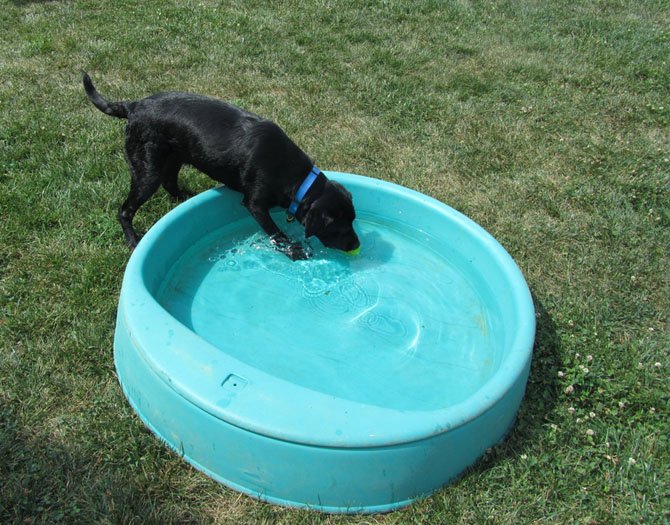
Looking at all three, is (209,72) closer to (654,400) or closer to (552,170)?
(552,170)

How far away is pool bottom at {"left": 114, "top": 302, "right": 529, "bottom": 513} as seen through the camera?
2.40m

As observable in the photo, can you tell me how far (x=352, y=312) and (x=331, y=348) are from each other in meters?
0.37

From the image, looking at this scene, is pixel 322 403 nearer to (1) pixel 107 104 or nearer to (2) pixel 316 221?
(2) pixel 316 221

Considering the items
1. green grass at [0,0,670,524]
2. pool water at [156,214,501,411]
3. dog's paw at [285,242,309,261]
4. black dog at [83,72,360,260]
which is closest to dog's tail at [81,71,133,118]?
black dog at [83,72,360,260]

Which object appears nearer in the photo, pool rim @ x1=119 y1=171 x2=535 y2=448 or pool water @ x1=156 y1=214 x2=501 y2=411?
pool rim @ x1=119 y1=171 x2=535 y2=448

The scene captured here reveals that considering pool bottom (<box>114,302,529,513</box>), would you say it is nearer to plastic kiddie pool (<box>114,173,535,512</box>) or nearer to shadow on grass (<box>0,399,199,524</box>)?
plastic kiddie pool (<box>114,173,535,512</box>)

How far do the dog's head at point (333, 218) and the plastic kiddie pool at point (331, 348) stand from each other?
25 cm

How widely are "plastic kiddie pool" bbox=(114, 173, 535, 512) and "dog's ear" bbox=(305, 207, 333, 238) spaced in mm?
372

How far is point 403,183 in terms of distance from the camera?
5105 mm

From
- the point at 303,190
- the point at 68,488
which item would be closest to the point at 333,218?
the point at 303,190

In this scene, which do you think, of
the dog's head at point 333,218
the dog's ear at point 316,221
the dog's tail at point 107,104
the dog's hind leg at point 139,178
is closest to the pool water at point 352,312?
the dog's head at point 333,218

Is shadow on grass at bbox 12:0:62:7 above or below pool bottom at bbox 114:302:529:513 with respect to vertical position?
above

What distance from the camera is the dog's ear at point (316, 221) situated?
3.80 meters

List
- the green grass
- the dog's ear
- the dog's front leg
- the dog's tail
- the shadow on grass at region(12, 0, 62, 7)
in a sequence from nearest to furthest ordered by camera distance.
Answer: the green grass < the dog's ear < the dog's front leg < the dog's tail < the shadow on grass at region(12, 0, 62, 7)
